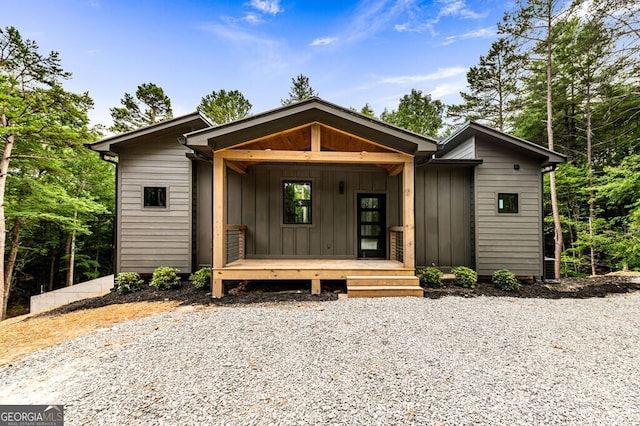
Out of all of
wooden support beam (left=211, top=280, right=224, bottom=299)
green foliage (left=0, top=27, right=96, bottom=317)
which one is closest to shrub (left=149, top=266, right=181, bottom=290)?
wooden support beam (left=211, top=280, right=224, bottom=299)

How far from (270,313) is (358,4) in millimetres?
13326

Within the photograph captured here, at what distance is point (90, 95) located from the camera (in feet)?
29.0

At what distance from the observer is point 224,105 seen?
1507 cm

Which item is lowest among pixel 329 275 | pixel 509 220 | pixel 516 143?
pixel 329 275

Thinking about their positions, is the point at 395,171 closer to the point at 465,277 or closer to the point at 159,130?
the point at 465,277

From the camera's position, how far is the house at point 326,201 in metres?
4.88

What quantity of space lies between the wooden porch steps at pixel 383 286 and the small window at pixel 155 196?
4.66 m

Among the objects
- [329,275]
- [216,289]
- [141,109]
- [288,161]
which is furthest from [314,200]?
[141,109]

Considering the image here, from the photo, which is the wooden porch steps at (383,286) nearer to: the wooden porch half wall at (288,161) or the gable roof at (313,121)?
the wooden porch half wall at (288,161)

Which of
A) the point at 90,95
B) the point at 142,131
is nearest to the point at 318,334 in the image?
the point at 142,131

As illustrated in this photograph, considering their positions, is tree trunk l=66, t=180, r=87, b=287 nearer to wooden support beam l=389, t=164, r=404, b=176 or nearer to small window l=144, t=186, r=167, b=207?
small window l=144, t=186, r=167, b=207

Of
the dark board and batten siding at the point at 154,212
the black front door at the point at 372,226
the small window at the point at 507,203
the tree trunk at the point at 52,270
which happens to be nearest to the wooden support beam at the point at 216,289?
the dark board and batten siding at the point at 154,212

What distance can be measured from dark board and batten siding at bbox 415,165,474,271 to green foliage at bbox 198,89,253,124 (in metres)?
12.5

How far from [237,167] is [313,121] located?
2.18m
